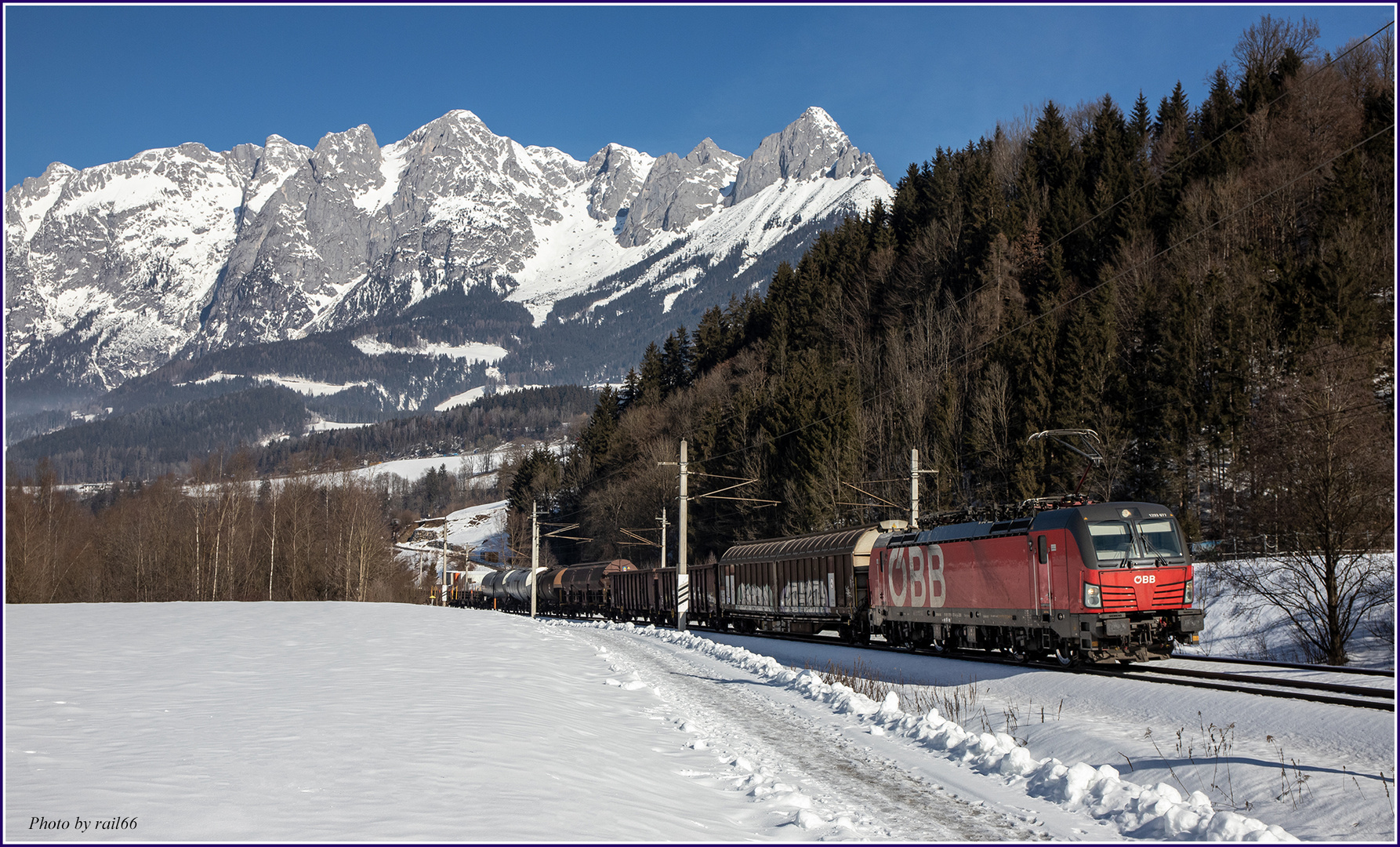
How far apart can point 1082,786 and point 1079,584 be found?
34.4 ft

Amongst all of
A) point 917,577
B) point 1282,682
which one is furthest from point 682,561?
point 1282,682

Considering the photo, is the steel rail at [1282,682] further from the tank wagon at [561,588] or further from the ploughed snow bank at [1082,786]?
the tank wagon at [561,588]

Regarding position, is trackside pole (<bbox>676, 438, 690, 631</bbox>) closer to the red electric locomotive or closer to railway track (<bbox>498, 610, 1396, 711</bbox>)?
railway track (<bbox>498, 610, 1396, 711</bbox>)

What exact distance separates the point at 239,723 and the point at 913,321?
65.0 metres

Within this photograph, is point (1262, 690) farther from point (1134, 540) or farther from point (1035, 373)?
point (1035, 373)

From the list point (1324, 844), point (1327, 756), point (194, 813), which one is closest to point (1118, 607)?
point (1327, 756)

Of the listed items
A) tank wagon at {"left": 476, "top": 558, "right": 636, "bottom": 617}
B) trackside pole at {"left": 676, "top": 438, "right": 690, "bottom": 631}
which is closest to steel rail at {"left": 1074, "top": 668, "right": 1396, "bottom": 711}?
trackside pole at {"left": 676, "top": 438, "right": 690, "bottom": 631}

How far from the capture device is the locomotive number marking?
2706 cm

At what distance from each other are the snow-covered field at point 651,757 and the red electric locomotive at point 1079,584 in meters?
1.58

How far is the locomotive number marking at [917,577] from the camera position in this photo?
27061 millimetres

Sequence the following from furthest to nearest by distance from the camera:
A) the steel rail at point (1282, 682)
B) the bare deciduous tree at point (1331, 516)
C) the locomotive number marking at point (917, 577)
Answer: the bare deciduous tree at point (1331, 516), the locomotive number marking at point (917, 577), the steel rail at point (1282, 682)

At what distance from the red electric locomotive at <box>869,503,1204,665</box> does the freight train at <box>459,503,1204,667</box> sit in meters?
0.03

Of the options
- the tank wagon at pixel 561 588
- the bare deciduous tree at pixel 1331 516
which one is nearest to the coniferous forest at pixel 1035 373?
the bare deciduous tree at pixel 1331 516

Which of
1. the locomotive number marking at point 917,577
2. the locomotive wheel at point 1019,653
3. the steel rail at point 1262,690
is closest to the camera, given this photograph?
the steel rail at point 1262,690
